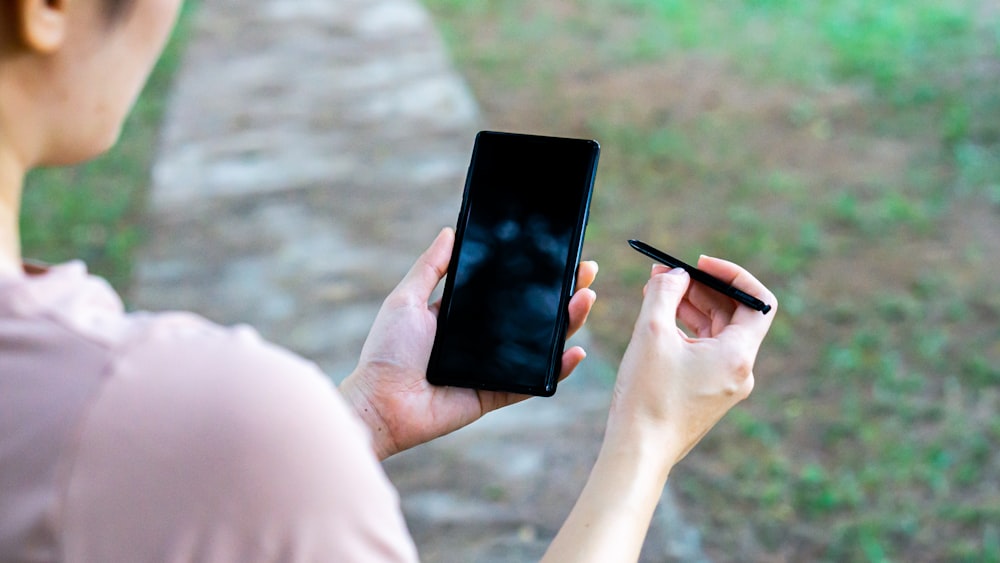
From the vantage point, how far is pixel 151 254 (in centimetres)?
362

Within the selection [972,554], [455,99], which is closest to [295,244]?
[455,99]

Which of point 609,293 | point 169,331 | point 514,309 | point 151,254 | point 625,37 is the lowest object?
point 151,254

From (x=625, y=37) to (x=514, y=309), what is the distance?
3.95 metres

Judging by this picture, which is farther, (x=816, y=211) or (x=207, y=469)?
(x=816, y=211)

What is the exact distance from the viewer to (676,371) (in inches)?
49.9

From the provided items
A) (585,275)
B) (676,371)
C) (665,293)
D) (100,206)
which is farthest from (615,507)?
(100,206)

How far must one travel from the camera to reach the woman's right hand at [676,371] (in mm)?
1225

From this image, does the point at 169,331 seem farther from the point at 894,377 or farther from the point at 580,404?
the point at 894,377

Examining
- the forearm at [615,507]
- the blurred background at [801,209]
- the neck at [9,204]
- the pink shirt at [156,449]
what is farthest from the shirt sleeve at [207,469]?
the blurred background at [801,209]

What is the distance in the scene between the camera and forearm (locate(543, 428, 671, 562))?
108 cm

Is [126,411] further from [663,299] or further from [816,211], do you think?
[816,211]

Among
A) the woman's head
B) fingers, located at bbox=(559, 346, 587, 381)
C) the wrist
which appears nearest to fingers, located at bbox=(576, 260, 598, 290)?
fingers, located at bbox=(559, 346, 587, 381)

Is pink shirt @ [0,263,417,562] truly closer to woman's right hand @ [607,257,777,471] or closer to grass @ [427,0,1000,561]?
woman's right hand @ [607,257,777,471]

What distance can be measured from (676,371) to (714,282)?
17 centimetres
